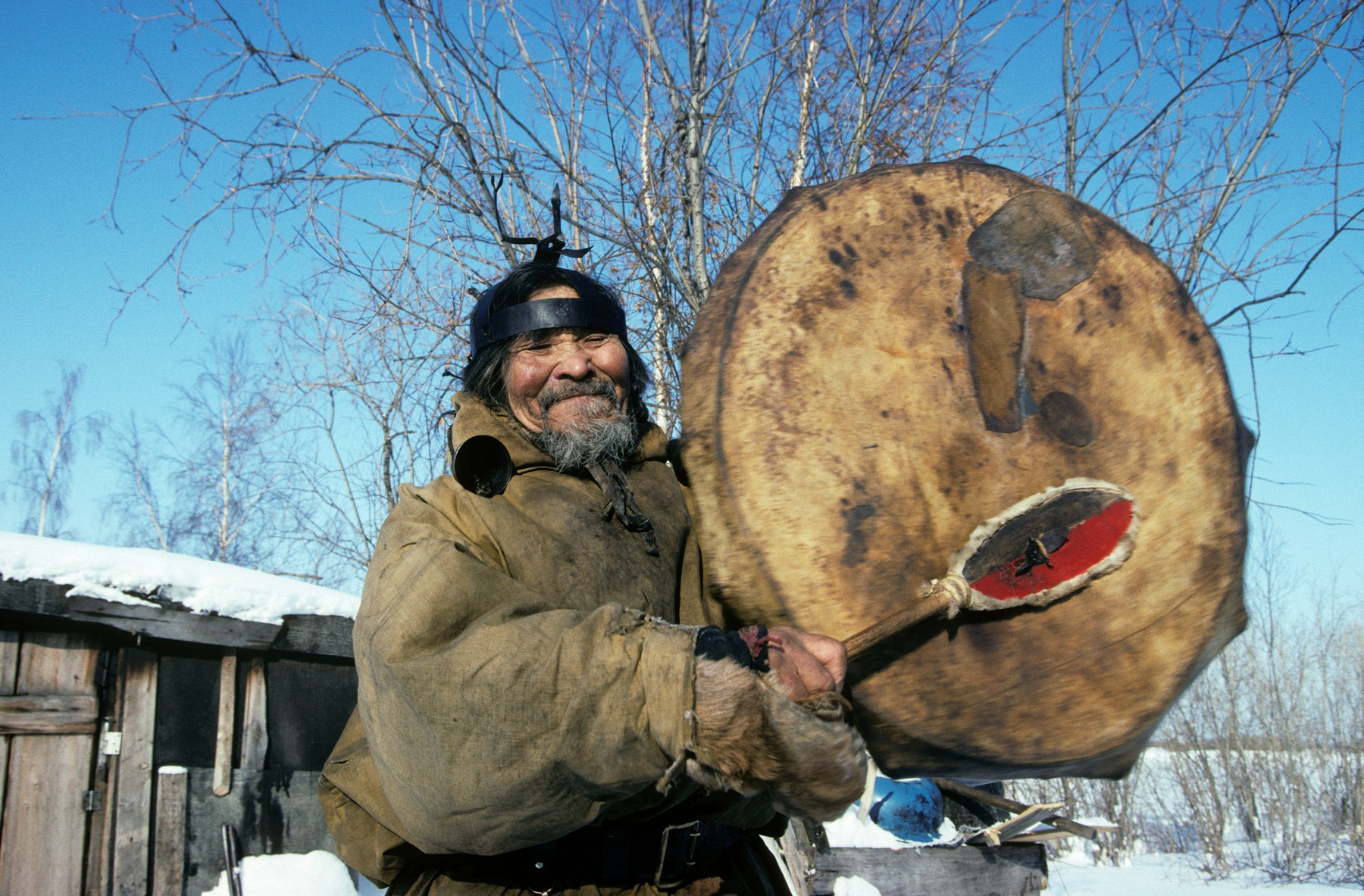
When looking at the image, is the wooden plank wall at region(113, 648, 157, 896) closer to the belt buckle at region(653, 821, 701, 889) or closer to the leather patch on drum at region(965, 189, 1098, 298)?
the belt buckle at region(653, 821, 701, 889)

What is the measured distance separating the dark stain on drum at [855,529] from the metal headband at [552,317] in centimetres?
82

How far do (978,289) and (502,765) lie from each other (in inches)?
43.4

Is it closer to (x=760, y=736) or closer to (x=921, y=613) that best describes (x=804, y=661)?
(x=760, y=736)

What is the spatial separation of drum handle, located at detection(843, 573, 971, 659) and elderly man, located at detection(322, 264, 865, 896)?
0.08 m

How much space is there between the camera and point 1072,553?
1552mm

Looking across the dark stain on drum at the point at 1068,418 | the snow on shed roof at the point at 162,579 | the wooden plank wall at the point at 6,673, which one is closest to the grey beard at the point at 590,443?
the dark stain on drum at the point at 1068,418

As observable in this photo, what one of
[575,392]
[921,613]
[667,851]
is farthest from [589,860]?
[575,392]

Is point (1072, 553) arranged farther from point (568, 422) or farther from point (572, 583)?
point (568, 422)

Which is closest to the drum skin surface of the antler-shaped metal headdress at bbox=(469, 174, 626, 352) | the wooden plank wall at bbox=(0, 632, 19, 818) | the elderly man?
the elderly man

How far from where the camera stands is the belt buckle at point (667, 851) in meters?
1.66

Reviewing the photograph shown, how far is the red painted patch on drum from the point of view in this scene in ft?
5.01

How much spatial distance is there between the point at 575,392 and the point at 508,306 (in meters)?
0.30

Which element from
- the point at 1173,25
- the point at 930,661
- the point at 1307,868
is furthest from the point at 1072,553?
the point at 1307,868

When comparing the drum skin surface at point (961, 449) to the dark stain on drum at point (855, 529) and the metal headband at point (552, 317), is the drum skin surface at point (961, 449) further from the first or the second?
the metal headband at point (552, 317)
